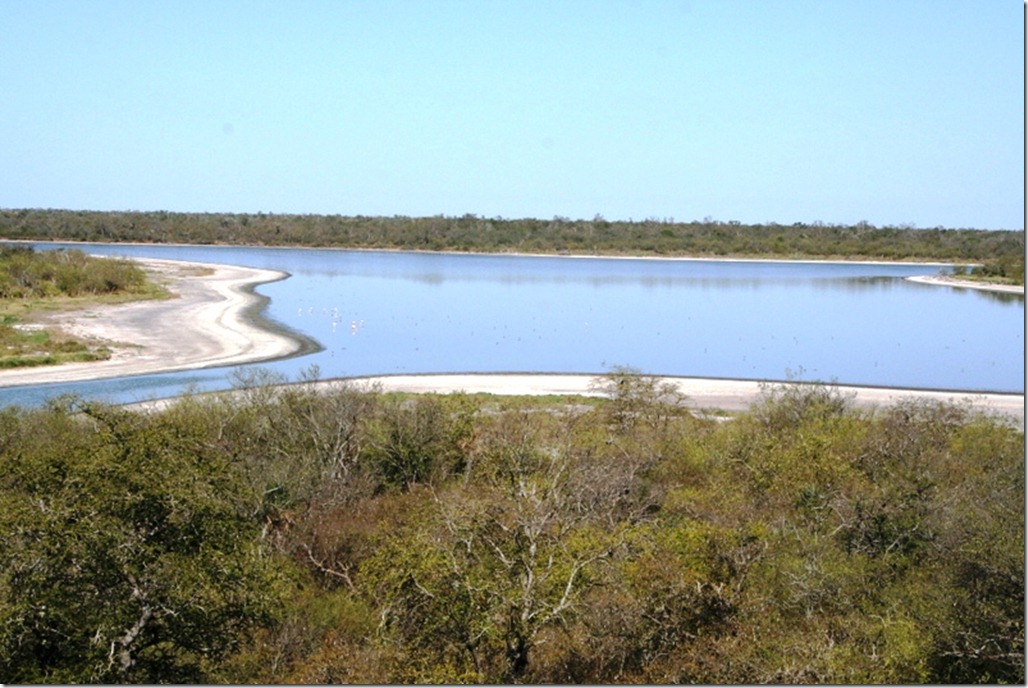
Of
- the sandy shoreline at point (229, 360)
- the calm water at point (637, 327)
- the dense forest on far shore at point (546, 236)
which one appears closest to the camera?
the sandy shoreline at point (229, 360)

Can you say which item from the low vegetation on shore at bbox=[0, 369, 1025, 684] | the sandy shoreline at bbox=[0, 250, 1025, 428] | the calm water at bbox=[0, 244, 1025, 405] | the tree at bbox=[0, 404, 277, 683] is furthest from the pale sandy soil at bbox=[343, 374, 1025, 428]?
the tree at bbox=[0, 404, 277, 683]

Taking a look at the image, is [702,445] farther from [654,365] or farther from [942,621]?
[654,365]

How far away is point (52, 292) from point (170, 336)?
59.0 ft

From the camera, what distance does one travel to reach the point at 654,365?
44594 millimetres

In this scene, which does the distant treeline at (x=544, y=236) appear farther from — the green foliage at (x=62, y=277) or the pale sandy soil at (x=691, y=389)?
the pale sandy soil at (x=691, y=389)

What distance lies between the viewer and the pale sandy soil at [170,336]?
39406 mm

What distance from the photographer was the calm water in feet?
141

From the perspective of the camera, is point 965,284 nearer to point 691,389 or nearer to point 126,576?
point 691,389

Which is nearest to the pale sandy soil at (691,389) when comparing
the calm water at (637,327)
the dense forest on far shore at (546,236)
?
the calm water at (637,327)

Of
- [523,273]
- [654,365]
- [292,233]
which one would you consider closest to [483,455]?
[654,365]

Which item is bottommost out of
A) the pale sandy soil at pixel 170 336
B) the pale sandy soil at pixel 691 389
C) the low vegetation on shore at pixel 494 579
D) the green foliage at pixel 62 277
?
the pale sandy soil at pixel 170 336

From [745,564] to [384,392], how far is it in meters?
22.8

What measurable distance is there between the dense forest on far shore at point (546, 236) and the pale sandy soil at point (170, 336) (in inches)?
3071

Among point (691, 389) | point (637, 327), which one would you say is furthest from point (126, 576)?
point (637, 327)
